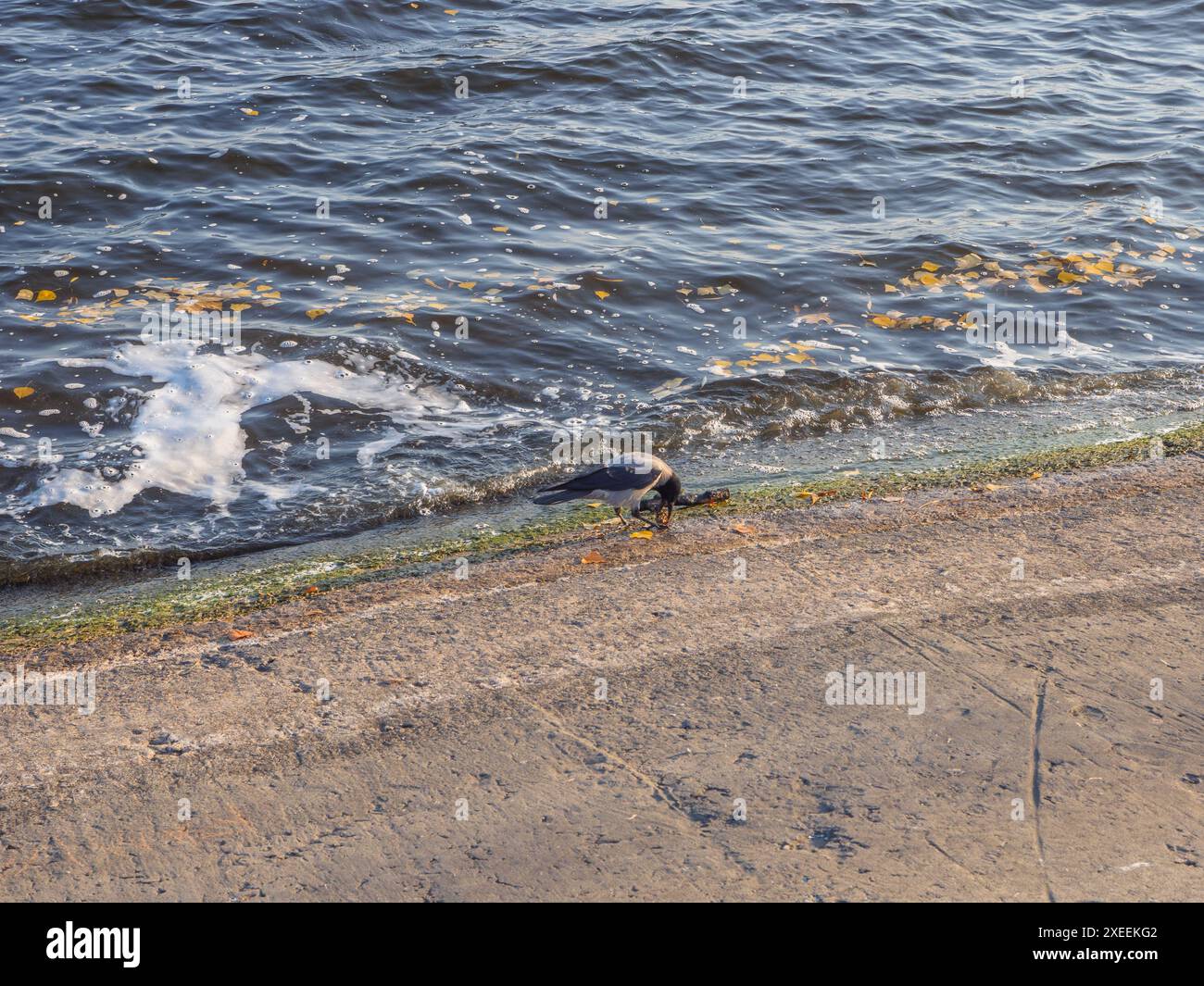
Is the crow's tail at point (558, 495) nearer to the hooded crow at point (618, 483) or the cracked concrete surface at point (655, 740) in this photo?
the hooded crow at point (618, 483)

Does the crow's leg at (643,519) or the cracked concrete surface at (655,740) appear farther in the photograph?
the crow's leg at (643,519)

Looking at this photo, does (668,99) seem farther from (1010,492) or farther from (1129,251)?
(1010,492)

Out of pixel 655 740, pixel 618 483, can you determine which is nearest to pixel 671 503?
pixel 618 483

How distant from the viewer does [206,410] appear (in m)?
8.56

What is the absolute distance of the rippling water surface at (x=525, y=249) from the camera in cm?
829

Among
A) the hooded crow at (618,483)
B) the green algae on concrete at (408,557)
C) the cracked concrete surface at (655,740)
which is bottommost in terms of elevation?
the green algae on concrete at (408,557)

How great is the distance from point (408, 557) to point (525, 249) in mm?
5582

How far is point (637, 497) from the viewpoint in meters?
6.82

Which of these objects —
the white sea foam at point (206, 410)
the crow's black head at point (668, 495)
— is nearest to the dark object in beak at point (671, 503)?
the crow's black head at point (668, 495)

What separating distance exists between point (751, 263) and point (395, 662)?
738cm

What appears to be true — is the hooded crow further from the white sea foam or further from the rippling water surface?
the white sea foam

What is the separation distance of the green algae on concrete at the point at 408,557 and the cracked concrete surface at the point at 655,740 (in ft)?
0.99

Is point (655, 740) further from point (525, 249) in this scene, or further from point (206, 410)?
point (525, 249)

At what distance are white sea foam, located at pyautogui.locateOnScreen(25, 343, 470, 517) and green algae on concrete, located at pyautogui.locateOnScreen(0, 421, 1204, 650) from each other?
1280mm
